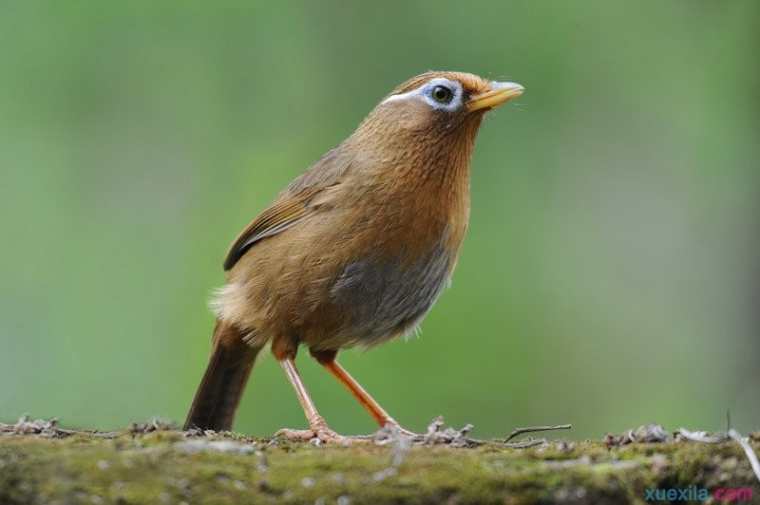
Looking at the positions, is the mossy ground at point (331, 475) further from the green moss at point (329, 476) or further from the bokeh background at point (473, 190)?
the bokeh background at point (473, 190)

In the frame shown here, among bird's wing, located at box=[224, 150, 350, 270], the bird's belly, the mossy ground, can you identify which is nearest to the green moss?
the mossy ground

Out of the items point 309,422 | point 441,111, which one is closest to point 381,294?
point 309,422

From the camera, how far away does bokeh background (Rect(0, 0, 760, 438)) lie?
8.48 meters

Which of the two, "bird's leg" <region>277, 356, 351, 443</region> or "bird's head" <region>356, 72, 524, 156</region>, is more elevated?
"bird's head" <region>356, 72, 524, 156</region>

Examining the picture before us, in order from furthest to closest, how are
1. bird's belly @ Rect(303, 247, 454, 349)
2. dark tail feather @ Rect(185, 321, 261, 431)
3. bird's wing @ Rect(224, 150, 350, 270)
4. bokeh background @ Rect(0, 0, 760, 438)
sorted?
1. bokeh background @ Rect(0, 0, 760, 438)
2. dark tail feather @ Rect(185, 321, 261, 431)
3. bird's wing @ Rect(224, 150, 350, 270)
4. bird's belly @ Rect(303, 247, 454, 349)

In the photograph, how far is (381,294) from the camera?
5.56m

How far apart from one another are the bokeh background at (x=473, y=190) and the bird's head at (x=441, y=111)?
7.53 ft

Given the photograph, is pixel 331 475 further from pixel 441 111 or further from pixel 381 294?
pixel 441 111

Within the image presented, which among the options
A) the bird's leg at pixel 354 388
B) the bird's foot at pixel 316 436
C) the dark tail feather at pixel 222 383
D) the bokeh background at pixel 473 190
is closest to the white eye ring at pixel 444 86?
the bird's leg at pixel 354 388

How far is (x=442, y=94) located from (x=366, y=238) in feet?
3.25

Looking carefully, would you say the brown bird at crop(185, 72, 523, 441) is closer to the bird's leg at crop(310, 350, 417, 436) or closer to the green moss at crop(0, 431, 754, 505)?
the bird's leg at crop(310, 350, 417, 436)

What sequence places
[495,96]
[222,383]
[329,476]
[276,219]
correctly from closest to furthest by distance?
1. [329,476]
2. [495,96]
3. [276,219]
4. [222,383]

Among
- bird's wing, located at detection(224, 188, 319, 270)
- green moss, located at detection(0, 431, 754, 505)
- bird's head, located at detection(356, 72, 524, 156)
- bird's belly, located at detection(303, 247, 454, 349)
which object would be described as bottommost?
green moss, located at detection(0, 431, 754, 505)

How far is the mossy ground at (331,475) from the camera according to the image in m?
3.15
